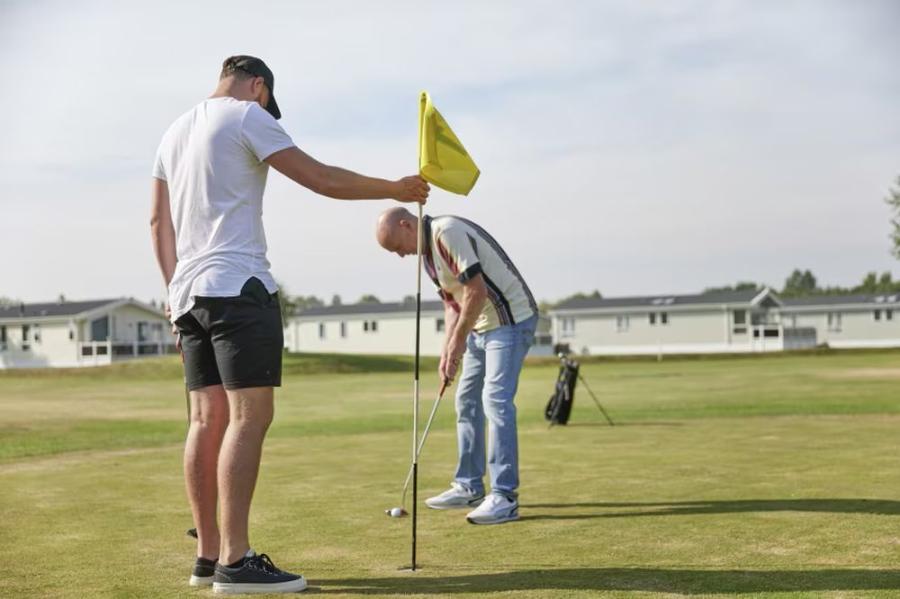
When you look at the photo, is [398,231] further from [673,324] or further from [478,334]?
[673,324]

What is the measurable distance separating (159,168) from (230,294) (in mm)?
875

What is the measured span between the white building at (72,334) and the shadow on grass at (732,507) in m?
64.9

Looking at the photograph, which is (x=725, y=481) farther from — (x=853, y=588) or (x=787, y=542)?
(x=853, y=588)

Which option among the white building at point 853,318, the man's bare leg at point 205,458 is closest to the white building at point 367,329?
Answer: the white building at point 853,318

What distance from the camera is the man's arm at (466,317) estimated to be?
6.79 meters

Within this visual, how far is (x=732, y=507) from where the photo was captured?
6.95 metres

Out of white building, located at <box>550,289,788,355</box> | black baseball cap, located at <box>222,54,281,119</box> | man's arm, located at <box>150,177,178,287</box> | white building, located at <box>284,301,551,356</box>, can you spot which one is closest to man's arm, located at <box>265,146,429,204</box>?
black baseball cap, located at <box>222,54,281,119</box>

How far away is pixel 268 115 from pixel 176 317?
0.99 meters

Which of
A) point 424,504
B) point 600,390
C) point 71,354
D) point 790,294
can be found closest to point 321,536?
point 424,504

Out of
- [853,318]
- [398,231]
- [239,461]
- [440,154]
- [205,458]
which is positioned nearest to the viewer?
[239,461]

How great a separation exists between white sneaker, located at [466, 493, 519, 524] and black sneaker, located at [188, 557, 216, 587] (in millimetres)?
2069

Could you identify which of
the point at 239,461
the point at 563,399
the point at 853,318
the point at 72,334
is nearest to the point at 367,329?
the point at 72,334

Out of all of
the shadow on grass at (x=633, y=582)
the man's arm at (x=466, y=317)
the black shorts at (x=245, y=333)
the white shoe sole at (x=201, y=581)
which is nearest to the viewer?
the shadow on grass at (x=633, y=582)

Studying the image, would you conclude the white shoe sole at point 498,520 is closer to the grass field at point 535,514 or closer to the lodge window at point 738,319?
the grass field at point 535,514
